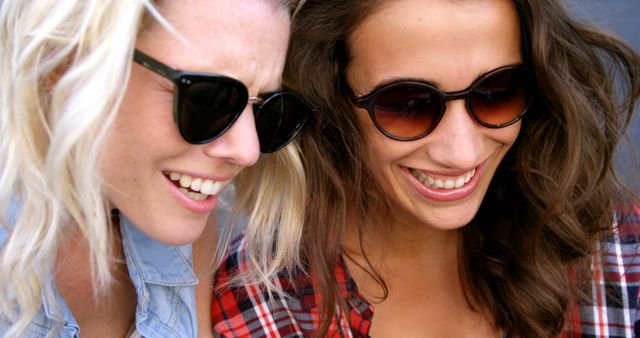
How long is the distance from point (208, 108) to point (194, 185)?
0.73 feet

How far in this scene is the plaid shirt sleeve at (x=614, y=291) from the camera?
7.20 feet

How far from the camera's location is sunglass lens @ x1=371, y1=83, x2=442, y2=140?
5.98 ft

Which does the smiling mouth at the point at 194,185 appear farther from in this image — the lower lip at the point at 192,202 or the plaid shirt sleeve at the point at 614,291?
the plaid shirt sleeve at the point at 614,291

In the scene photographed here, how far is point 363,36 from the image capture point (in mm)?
1905

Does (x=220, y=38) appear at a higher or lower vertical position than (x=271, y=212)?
higher

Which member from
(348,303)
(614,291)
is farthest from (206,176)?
(614,291)

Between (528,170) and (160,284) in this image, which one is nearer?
(160,284)

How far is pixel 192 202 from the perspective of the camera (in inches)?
68.9

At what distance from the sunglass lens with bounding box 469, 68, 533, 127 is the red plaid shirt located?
1.91ft

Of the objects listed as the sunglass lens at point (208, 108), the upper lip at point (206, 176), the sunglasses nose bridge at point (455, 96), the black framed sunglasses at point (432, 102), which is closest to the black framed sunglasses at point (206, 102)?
the sunglass lens at point (208, 108)

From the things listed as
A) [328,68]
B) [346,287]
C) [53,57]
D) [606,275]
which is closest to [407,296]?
[346,287]

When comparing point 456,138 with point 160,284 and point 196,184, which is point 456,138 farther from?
point 160,284

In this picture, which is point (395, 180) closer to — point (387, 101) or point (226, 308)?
point (387, 101)

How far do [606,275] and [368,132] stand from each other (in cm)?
86
